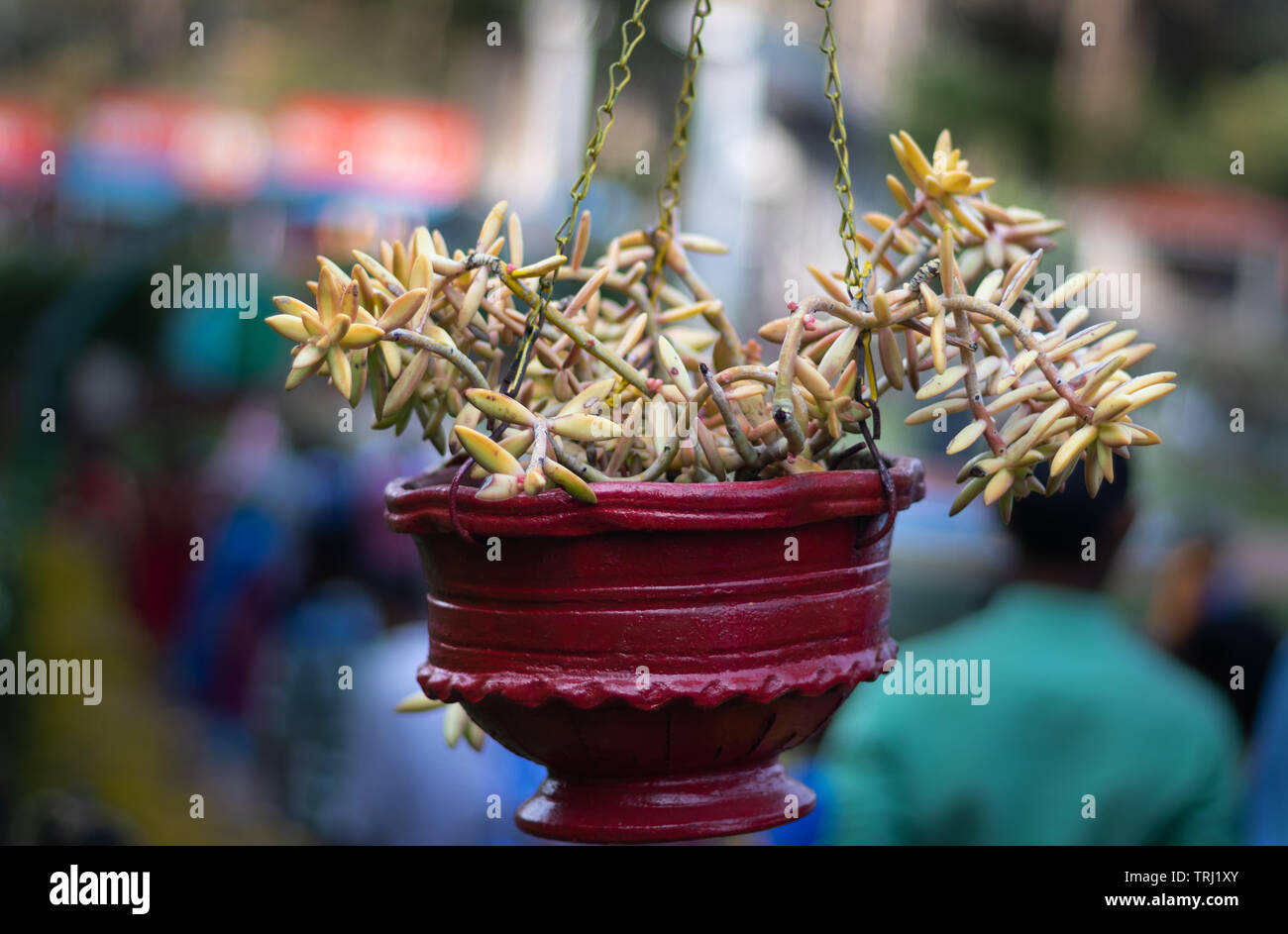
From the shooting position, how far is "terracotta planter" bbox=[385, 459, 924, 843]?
112cm

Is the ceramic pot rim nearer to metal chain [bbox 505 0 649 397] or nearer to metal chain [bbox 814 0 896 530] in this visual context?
metal chain [bbox 814 0 896 530]

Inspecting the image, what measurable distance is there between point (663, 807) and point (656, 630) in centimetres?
20

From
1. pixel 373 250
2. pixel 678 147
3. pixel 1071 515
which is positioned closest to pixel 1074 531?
pixel 1071 515

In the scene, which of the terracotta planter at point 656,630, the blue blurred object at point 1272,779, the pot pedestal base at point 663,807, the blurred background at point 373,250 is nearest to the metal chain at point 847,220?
the terracotta planter at point 656,630

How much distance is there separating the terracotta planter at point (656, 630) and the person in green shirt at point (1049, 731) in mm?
947

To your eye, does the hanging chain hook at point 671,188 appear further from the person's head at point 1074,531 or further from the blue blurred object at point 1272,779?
the blue blurred object at point 1272,779

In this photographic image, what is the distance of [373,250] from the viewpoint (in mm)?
2975

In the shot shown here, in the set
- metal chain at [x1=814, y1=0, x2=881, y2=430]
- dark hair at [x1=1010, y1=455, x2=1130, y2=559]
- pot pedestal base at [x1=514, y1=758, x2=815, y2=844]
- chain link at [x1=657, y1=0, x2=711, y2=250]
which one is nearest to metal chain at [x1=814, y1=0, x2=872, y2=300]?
metal chain at [x1=814, y1=0, x2=881, y2=430]

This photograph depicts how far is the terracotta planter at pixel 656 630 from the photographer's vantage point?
1.12 m

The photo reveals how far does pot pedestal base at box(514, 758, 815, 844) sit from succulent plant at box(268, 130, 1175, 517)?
0.30 m

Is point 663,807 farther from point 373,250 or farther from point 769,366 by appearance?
point 373,250

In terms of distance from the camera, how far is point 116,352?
26.0 ft
